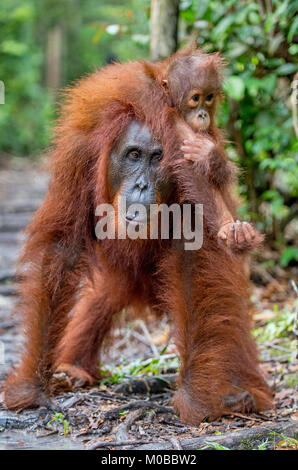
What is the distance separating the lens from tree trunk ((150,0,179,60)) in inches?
187

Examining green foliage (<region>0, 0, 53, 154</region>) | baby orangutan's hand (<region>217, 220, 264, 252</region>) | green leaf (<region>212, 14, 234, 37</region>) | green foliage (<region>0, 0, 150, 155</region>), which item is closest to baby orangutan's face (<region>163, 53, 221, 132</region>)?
baby orangutan's hand (<region>217, 220, 264, 252</region>)

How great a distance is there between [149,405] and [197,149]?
1392mm

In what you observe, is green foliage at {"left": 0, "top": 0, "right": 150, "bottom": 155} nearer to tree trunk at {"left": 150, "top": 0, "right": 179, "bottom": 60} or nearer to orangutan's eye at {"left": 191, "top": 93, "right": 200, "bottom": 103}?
tree trunk at {"left": 150, "top": 0, "right": 179, "bottom": 60}

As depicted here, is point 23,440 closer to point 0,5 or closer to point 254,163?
point 254,163

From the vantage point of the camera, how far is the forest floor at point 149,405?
2.76 metres

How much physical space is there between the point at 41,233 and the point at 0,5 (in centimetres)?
1297

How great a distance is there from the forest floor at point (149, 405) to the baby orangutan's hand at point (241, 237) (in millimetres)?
840

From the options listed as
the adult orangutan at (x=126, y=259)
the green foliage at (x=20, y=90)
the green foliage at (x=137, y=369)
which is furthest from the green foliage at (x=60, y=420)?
the green foliage at (x=20, y=90)

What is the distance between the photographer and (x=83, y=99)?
334 centimetres

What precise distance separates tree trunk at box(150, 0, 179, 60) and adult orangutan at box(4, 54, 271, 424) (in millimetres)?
1391

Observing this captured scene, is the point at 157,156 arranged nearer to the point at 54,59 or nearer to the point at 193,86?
the point at 193,86

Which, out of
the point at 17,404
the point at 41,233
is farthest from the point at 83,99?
the point at 17,404

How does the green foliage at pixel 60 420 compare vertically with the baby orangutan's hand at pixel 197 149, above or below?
below

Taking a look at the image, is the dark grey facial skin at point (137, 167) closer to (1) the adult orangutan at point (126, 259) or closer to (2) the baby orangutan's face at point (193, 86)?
(1) the adult orangutan at point (126, 259)
